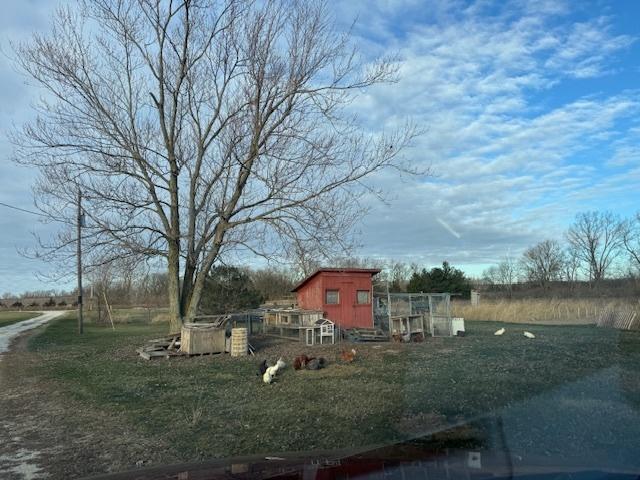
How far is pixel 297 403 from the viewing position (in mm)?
9500

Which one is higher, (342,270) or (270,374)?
(342,270)

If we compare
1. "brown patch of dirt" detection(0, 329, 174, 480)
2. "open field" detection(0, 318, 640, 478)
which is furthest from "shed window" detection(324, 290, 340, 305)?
"brown patch of dirt" detection(0, 329, 174, 480)

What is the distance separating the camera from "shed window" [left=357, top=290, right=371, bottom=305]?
27.0 meters

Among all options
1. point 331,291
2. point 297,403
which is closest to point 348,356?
point 297,403

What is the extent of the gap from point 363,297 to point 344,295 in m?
1.07

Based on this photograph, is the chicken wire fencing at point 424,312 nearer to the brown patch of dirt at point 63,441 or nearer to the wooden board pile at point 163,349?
the wooden board pile at point 163,349

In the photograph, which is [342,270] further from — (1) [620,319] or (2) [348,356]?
(1) [620,319]

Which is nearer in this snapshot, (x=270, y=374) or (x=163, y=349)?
(x=270, y=374)

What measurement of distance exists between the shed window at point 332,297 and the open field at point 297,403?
9432 mm

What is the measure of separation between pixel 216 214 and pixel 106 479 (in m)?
16.6

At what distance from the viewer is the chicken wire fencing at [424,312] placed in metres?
23.6


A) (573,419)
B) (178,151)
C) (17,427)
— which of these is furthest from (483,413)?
(178,151)

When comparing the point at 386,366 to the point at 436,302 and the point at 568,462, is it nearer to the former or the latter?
the point at 568,462

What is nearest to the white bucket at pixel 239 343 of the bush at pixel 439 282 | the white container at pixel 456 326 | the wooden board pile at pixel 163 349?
the wooden board pile at pixel 163 349
